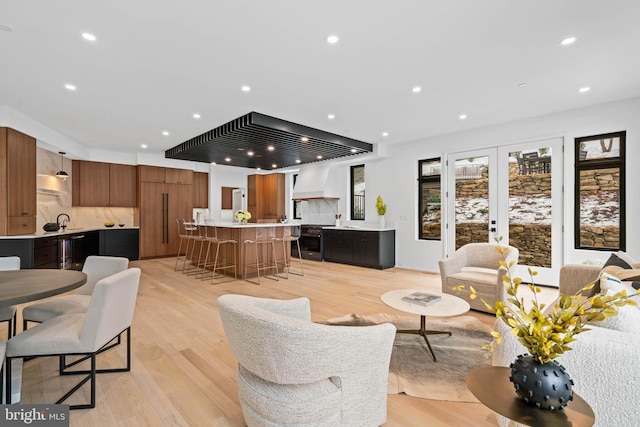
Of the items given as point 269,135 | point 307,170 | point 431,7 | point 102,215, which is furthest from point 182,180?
point 431,7

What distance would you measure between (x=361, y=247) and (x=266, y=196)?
13.3 feet

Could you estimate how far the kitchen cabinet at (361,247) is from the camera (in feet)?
22.1

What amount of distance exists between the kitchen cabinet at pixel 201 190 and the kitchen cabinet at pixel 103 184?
1.55 meters

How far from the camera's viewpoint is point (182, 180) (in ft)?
28.0

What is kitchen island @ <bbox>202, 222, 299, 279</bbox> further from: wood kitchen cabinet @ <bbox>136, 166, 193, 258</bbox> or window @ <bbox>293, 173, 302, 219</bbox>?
window @ <bbox>293, 173, 302, 219</bbox>

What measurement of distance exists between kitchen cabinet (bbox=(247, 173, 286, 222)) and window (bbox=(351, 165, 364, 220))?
2545mm

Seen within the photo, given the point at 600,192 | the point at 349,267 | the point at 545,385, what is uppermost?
the point at 600,192

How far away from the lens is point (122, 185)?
782 centimetres

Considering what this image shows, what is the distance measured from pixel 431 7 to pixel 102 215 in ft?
28.3

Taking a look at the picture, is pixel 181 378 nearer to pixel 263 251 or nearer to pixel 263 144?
pixel 263 251

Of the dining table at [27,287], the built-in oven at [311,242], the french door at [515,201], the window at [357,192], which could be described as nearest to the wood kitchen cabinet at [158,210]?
the built-in oven at [311,242]

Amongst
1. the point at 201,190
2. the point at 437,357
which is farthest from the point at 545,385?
the point at 201,190

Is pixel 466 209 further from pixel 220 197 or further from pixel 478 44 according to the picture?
pixel 220 197

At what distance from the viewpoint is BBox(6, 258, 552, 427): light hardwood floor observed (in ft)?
6.14
